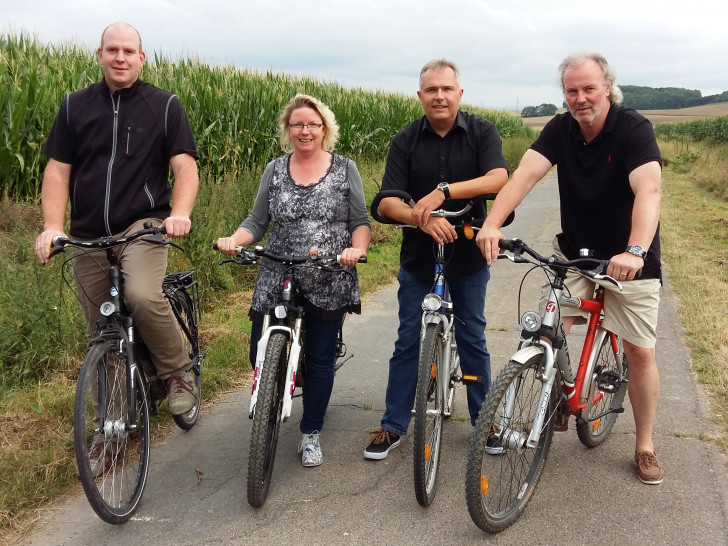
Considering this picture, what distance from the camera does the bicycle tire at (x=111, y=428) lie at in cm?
321

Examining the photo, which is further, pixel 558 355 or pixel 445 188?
pixel 445 188

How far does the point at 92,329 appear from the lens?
396 centimetres

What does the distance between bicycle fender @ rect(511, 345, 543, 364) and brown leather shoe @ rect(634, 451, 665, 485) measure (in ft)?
3.55

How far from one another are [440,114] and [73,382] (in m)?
3.12

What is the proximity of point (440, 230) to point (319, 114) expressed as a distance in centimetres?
97

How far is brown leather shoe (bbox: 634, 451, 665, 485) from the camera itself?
3748mm

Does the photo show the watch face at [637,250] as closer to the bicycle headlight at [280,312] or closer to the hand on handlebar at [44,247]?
the bicycle headlight at [280,312]

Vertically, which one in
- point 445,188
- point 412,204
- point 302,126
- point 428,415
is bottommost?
point 428,415

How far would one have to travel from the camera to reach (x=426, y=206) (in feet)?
11.9

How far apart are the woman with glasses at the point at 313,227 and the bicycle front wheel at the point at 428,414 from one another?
60 cm

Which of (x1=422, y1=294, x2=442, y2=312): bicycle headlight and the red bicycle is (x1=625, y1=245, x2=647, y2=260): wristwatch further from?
(x1=422, y1=294, x2=442, y2=312): bicycle headlight

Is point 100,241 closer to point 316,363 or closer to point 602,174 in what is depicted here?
point 316,363

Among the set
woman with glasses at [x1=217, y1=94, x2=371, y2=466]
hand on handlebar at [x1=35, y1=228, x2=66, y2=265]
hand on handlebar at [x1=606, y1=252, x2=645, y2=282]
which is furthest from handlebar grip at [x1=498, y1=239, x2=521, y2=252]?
hand on handlebar at [x1=35, y1=228, x2=66, y2=265]

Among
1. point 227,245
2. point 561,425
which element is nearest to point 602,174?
point 561,425
